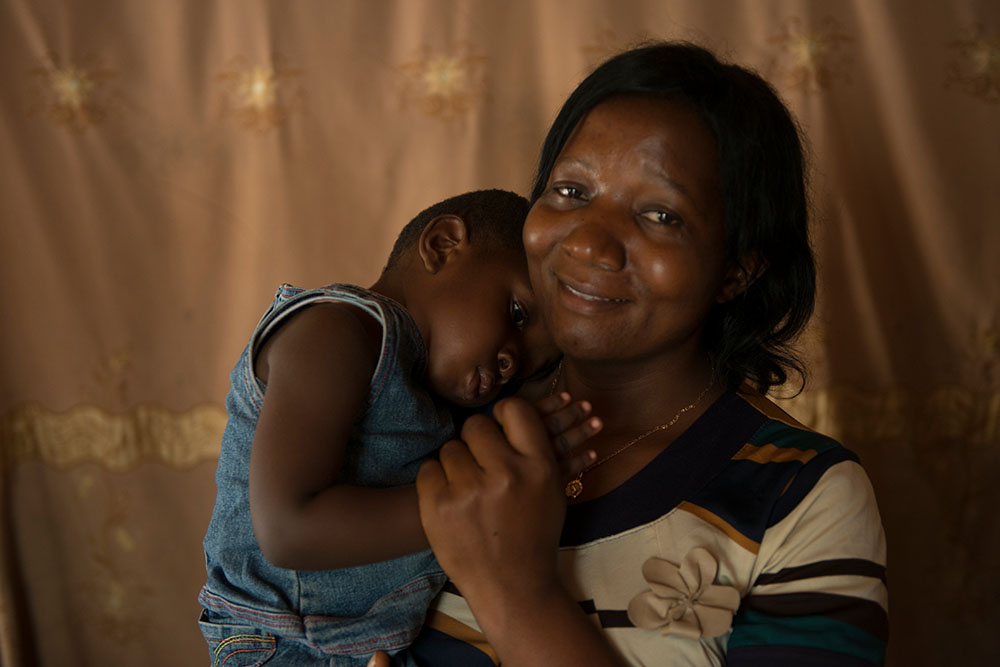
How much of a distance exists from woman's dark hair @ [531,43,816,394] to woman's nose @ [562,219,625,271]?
0.20 m

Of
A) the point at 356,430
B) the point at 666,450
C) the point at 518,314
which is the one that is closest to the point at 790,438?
the point at 666,450

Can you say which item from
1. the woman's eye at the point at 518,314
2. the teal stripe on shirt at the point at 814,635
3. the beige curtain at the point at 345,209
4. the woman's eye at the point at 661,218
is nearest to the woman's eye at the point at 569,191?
the woman's eye at the point at 661,218

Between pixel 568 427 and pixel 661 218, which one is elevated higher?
pixel 661 218

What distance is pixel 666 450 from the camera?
1.33m

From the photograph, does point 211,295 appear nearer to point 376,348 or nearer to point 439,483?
point 376,348

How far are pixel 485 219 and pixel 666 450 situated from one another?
57cm

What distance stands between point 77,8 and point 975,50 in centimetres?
247

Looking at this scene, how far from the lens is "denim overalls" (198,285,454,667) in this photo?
4.17ft

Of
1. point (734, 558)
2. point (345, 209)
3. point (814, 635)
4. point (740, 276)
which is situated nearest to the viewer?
point (814, 635)

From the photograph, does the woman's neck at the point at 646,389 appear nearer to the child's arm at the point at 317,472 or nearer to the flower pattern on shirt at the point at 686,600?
the flower pattern on shirt at the point at 686,600

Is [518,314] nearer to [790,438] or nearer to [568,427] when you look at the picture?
[568,427]

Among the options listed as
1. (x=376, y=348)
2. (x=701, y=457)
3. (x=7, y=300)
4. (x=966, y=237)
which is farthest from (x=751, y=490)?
(x=7, y=300)

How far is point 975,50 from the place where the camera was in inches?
86.1

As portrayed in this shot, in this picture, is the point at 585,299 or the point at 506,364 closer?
the point at 585,299
